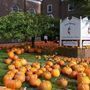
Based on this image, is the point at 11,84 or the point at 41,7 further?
the point at 41,7

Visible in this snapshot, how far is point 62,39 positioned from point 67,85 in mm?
8368

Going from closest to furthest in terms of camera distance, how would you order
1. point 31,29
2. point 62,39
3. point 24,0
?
point 62,39 < point 31,29 < point 24,0

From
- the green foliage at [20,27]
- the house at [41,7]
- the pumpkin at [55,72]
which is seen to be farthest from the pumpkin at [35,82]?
the house at [41,7]

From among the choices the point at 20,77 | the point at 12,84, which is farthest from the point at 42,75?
the point at 12,84

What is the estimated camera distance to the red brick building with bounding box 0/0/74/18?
51.1m

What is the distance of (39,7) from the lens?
5875 cm

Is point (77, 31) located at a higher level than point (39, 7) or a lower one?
lower

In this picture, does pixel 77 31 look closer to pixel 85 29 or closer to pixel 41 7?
pixel 85 29

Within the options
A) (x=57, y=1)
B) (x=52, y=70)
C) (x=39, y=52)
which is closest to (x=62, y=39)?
(x=39, y=52)

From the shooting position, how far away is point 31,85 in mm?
7488

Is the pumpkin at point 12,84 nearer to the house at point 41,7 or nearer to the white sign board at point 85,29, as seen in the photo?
the white sign board at point 85,29

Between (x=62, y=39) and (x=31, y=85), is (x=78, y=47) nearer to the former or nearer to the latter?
(x=62, y=39)

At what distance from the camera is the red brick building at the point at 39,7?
51.1 m

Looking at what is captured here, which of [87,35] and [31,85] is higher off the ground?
[87,35]
